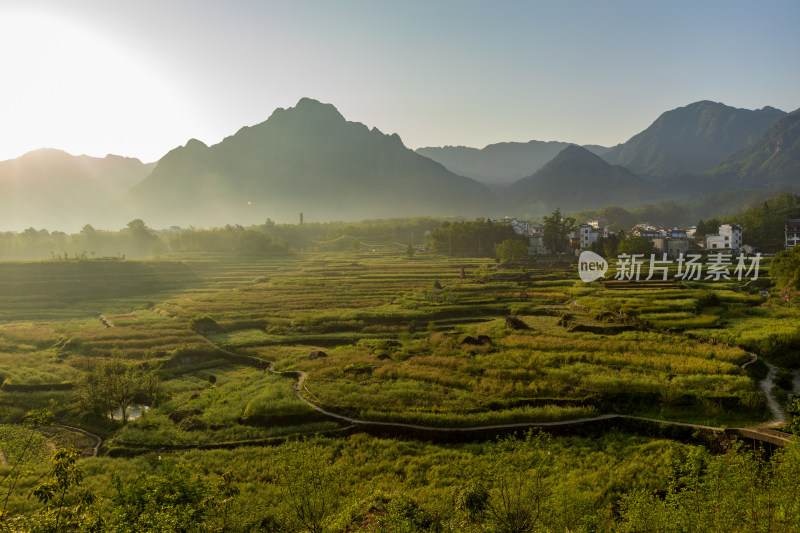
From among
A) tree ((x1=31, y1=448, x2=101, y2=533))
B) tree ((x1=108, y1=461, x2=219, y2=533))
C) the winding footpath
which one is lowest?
the winding footpath

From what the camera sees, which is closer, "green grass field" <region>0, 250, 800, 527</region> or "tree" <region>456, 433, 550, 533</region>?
"tree" <region>456, 433, 550, 533</region>

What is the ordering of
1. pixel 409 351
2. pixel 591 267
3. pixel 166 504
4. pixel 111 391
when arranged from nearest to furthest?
pixel 166 504 < pixel 111 391 < pixel 409 351 < pixel 591 267

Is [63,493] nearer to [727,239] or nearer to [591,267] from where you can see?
[591,267]

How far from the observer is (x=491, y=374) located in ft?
103

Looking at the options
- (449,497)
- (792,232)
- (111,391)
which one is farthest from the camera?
(792,232)

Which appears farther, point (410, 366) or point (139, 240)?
point (139, 240)

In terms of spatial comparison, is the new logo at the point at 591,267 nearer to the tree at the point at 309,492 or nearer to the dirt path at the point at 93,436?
the tree at the point at 309,492

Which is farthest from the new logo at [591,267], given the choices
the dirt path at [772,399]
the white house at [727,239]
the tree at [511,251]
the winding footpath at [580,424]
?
the winding footpath at [580,424]

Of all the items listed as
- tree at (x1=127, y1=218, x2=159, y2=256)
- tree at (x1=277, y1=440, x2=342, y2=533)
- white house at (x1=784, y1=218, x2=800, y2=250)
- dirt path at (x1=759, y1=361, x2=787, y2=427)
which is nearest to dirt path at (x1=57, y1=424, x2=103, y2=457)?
tree at (x1=277, y1=440, x2=342, y2=533)

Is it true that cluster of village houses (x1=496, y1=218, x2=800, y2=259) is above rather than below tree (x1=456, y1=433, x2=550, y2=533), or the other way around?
above

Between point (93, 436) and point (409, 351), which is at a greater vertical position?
point (409, 351)

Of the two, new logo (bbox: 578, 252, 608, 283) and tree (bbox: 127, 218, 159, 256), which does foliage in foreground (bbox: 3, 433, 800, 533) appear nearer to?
new logo (bbox: 578, 252, 608, 283)

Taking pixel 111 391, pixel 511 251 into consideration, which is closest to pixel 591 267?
pixel 511 251

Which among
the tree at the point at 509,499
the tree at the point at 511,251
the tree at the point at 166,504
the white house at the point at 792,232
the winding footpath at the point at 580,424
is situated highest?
the white house at the point at 792,232
